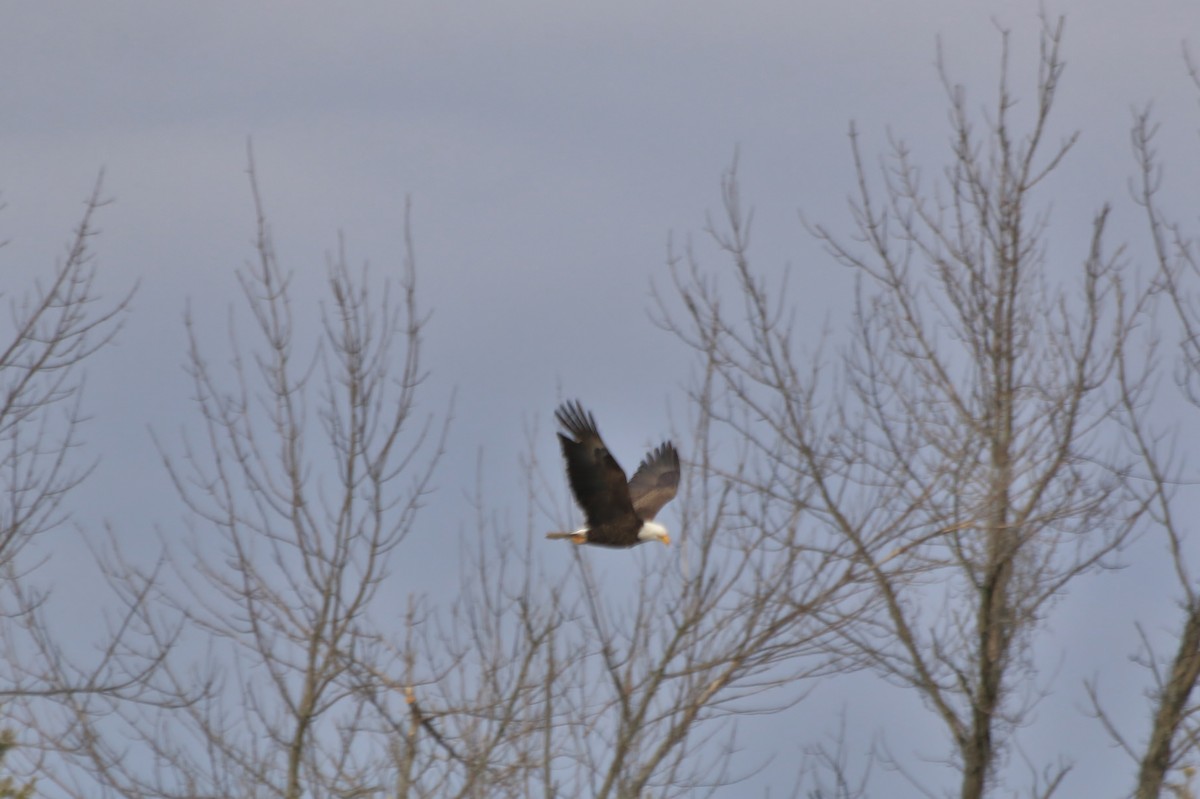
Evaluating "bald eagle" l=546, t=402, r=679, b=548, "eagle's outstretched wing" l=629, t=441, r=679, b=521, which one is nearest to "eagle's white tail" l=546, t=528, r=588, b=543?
"bald eagle" l=546, t=402, r=679, b=548

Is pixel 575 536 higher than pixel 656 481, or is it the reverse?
pixel 656 481

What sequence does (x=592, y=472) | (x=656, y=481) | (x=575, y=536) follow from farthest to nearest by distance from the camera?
(x=656, y=481), (x=592, y=472), (x=575, y=536)

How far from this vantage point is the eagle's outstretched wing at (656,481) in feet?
34.6

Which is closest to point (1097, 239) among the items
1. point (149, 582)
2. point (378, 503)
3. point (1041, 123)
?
point (1041, 123)

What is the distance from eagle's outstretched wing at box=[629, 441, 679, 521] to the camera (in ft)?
34.6

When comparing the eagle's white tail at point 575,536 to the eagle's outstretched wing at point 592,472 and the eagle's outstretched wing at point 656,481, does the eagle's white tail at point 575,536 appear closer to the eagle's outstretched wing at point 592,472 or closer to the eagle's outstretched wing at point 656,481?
the eagle's outstretched wing at point 592,472

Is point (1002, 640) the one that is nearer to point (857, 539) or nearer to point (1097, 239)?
point (857, 539)

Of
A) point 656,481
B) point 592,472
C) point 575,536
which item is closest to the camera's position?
point 575,536

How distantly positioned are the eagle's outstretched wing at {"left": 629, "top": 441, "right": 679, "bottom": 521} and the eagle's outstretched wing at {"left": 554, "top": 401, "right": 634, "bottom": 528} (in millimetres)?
716

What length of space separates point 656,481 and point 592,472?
1.37 metres

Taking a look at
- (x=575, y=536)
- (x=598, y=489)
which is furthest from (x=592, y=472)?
(x=575, y=536)

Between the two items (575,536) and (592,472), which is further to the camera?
(592,472)

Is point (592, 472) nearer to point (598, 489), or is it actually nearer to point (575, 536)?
point (598, 489)

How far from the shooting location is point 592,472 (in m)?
9.60
